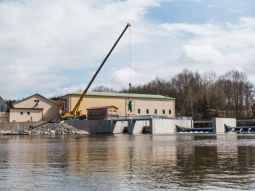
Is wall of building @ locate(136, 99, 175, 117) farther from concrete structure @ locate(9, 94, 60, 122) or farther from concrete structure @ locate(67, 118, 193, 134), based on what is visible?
concrete structure @ locate(9, 94, 60, 122)

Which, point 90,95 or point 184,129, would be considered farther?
point 90,95

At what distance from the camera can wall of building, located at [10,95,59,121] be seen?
6743 cm

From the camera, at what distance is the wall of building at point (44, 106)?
6743 cm

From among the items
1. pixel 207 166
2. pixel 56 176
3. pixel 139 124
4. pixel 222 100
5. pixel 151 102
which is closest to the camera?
pixel 56 176

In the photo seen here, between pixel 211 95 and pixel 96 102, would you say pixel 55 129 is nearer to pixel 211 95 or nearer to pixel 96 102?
pixel 96 102

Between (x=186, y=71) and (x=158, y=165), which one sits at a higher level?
(x=186, y=71)

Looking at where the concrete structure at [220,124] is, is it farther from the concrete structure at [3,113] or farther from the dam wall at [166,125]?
the concrete structure at [3,113]

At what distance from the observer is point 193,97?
297 feet

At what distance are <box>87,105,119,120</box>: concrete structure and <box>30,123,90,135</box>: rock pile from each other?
4.89 metres

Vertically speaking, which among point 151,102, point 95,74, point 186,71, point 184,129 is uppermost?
point 186,71

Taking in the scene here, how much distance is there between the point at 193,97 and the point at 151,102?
21033mm

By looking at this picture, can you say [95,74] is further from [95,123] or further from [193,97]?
[193,97]

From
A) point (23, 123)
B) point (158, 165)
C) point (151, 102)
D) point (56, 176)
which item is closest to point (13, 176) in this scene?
point (56, 176)

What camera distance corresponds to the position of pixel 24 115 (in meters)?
66.9
